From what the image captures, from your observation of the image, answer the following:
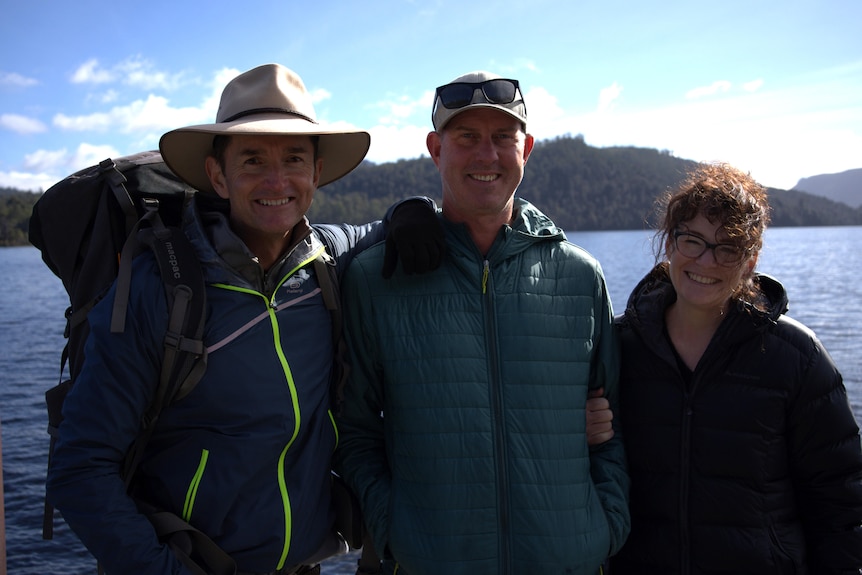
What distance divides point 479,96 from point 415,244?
0.73 m

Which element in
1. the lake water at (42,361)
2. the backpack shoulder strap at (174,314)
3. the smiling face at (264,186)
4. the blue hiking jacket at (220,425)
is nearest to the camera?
the blue hiking jacket at (220,425)

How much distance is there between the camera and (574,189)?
5399 inches

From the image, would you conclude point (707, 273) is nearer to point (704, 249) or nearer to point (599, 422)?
point (704, 249)

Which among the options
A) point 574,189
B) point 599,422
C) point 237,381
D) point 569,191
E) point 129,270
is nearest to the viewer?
point 129,270

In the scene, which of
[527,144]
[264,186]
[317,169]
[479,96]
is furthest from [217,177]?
[527,144]

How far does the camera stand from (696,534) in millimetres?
2645

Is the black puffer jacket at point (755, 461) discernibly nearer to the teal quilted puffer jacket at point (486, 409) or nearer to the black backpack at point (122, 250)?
the teal quilted puffer jacket at point (486, 409)

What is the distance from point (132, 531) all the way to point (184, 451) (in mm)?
331

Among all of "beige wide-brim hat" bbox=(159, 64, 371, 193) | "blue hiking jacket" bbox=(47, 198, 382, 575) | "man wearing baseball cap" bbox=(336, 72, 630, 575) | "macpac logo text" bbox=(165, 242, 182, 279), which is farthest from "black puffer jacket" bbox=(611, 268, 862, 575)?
"macpac logo text" bbox=(165, 242, 182, 279)

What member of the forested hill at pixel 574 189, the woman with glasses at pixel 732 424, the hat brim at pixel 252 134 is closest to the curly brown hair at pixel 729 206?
the woman with glasses at pixel 732 424

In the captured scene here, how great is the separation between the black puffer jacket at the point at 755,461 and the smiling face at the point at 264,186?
1.77 meters

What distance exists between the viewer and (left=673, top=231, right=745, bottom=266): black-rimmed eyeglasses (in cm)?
268

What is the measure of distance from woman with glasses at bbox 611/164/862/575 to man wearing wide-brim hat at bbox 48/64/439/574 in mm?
1203

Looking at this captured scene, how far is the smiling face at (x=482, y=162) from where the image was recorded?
2805 mm
